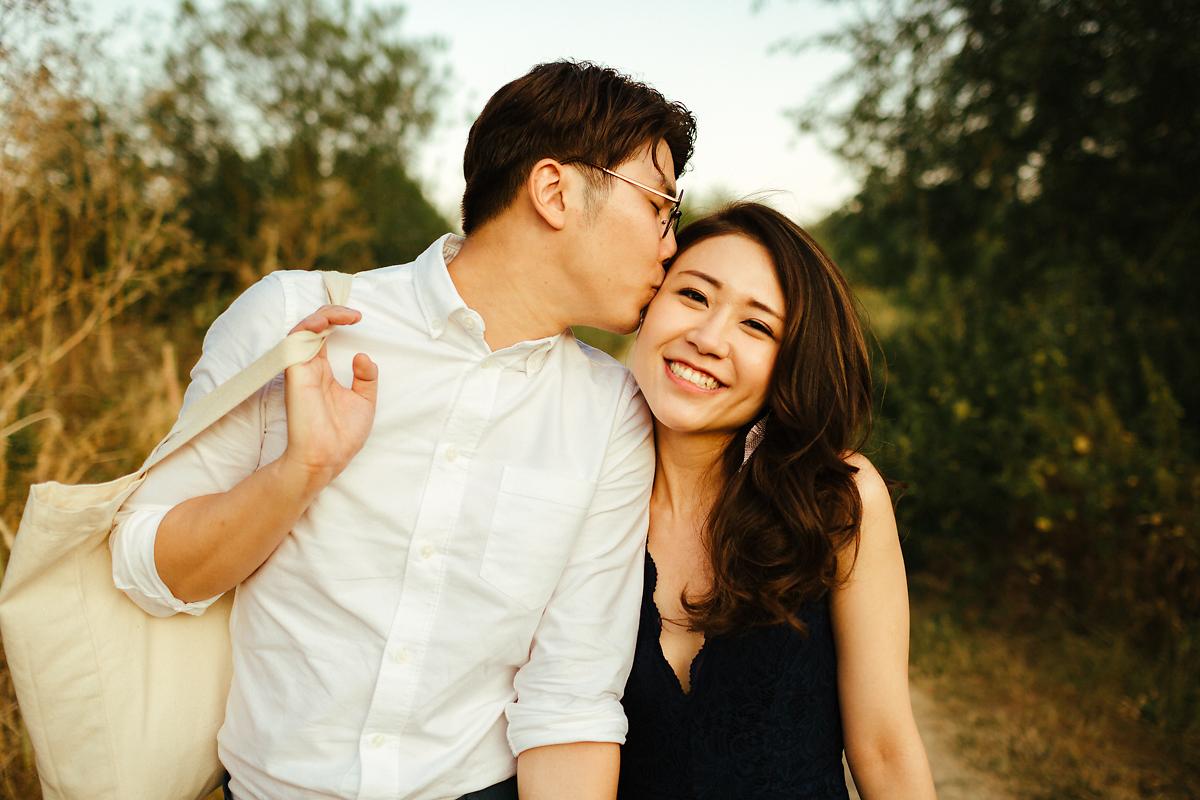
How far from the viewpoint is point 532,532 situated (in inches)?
76.5

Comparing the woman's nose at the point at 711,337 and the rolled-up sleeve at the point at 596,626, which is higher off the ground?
the woman's nose at the point at 711,337

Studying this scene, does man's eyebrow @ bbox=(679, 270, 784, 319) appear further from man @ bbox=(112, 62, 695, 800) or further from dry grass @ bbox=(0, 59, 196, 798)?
dry grass @ bbox=(0, 59, 196, 798)

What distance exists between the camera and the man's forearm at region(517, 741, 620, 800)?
75.5 inches

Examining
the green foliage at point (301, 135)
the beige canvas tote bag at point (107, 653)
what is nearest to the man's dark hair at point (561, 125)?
the beige canvas tote bag at point (107, 653)

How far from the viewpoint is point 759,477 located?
7.85 ft

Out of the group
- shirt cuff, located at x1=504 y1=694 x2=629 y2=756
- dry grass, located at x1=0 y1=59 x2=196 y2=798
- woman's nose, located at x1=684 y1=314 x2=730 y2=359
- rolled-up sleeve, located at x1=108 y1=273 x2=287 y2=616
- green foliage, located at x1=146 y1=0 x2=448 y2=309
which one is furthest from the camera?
green foliage, located at x1=146 y1=0 x2=448 y2=309

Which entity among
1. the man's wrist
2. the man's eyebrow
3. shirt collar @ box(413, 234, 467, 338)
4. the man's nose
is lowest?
the man's wrist

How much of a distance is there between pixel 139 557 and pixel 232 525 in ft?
0.73

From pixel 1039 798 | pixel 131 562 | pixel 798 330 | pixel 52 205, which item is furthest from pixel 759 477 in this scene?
pixel 52 205

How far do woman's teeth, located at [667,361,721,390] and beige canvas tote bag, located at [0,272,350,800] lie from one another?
0.84 m

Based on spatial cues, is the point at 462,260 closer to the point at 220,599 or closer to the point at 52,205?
the point at 220,599

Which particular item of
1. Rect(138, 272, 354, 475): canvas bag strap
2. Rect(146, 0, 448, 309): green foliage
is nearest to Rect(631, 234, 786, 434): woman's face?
Rect(138, 272, 354, 475): canvas bag strap

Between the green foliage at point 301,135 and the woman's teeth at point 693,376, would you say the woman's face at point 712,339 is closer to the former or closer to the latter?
the woman's teeth at point 693,376

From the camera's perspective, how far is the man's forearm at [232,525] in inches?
66.3
